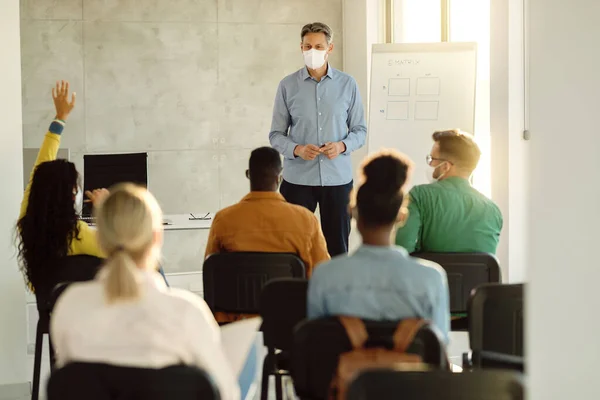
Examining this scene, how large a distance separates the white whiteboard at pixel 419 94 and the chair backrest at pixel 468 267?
9.00ft

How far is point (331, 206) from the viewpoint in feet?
18.3

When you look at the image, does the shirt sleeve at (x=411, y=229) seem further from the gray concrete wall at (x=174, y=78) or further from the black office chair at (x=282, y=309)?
the gray concrete wall at (x=174, y=78)

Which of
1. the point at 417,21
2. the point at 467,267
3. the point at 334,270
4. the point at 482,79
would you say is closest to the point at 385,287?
the point at 334,270

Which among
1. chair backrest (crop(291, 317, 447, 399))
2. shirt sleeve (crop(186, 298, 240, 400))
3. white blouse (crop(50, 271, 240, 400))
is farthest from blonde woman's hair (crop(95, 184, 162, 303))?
chair backrest (crop(291, 317, 447, 399))

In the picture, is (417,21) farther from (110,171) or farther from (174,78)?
(110,171)

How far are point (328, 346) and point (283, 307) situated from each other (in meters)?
0.75

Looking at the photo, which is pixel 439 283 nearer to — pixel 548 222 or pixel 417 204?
pixel 548 222

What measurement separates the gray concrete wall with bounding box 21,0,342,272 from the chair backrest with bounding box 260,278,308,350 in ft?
17.5

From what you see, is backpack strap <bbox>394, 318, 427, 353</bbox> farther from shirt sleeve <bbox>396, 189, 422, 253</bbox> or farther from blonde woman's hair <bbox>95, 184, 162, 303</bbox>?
shirt sleeve <bbox>396, 189, 422, 253</bbox>

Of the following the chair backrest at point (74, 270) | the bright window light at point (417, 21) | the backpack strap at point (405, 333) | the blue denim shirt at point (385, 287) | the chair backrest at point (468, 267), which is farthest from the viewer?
the bright window light at point (417, 21)

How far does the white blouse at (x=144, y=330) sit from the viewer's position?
2.00 m

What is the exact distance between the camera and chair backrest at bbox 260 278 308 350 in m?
2.88

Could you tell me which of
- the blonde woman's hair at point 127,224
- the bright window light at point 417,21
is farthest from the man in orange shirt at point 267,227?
the bright window light at point 417,21

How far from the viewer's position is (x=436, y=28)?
283 inches
